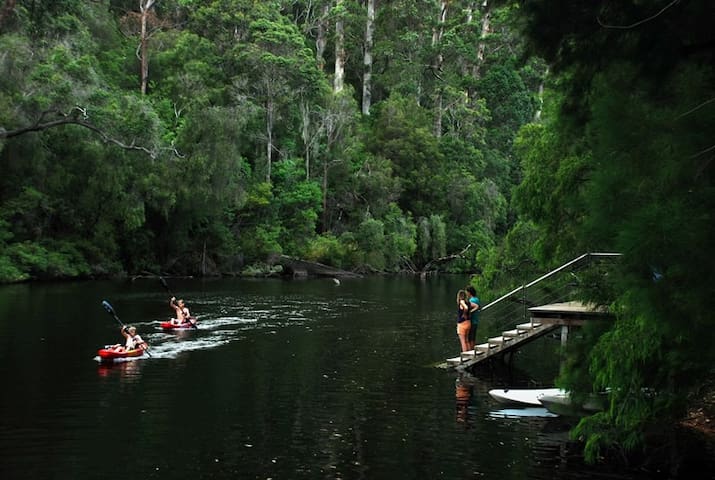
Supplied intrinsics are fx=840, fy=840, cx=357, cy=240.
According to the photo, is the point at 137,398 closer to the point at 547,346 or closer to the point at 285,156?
the point at 547,346

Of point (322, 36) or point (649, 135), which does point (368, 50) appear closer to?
point (322, 36)

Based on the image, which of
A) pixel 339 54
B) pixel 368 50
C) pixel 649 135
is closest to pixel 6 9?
pixel 649 135

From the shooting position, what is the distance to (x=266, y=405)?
52.1ft

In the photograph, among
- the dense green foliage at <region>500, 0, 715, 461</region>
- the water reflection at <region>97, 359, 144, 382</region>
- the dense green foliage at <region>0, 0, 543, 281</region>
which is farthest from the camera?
the dense green foliage at <region>0, 0, 543, 281</region>

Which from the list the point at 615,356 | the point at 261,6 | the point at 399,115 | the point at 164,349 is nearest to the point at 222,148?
the point at 261,6

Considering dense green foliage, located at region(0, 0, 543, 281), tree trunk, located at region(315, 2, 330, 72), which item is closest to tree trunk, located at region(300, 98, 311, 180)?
dense green foliage, located at region(0, 0, 543, 281)

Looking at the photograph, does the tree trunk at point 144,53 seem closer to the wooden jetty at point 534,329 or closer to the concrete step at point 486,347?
the wooden jetty at point 534,329

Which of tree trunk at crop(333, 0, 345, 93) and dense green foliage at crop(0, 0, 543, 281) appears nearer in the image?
dense green foliage at crop(0, 0, 543, 281)

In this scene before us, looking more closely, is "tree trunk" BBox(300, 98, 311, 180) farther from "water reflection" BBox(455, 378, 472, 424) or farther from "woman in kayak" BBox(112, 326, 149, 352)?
"water reflection" BBox(455, 378, 472, 424)

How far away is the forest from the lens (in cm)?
679

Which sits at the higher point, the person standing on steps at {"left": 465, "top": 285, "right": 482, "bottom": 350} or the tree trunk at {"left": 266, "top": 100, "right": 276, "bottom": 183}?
the tree trunk at {"left": 266, "top": 100, "right": 276, "bottom": 183}

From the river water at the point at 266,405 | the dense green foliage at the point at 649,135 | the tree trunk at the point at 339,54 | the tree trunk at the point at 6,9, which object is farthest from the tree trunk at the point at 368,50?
the dense green foliage at the point at 649,135

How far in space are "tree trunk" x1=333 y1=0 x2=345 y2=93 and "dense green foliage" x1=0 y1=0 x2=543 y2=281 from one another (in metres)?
1.08

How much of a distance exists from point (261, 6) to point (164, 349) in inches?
1866
